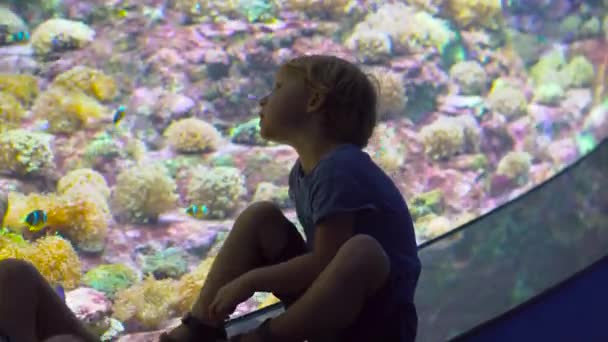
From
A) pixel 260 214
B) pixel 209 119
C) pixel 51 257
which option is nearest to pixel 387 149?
pixel 209 119

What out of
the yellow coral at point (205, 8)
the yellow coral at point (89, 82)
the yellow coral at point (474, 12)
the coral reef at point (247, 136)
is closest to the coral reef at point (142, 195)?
the coral reef at point (247, 136)

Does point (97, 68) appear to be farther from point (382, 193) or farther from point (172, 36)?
point (382, 193)

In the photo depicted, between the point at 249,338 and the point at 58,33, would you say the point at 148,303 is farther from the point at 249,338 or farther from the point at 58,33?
the point at 58,33

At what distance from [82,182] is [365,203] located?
429cm

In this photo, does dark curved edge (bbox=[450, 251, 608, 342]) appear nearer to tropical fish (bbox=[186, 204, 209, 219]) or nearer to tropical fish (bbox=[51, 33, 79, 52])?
tropical fish (bbox=[186, 204, 209, 219])

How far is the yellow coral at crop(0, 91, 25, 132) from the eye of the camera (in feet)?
18.2

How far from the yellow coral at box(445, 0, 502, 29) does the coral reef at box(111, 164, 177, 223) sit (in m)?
5.14

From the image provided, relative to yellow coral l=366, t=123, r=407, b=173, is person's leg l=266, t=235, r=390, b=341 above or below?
above

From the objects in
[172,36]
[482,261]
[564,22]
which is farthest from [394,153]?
[564,22]

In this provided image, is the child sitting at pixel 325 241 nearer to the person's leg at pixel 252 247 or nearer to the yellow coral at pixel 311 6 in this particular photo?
the person's leg at pixel 252 247

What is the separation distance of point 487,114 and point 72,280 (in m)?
5.20

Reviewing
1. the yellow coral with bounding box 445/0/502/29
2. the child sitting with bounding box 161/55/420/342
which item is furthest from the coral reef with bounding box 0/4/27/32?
the child sitting with bounding box 161/55/420/342

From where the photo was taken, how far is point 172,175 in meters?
5.49

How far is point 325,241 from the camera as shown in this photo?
4.05 feet
